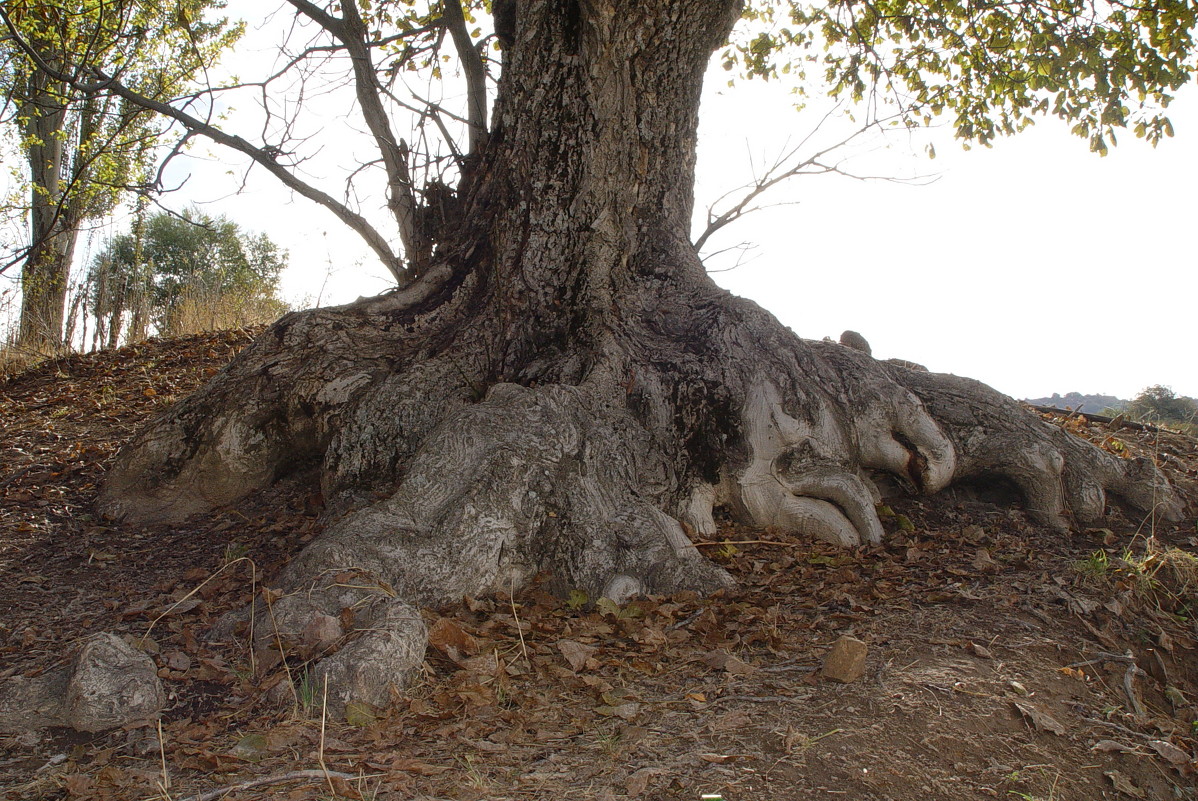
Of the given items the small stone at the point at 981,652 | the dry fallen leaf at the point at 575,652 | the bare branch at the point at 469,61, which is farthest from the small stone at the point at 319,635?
the bare branch at the point at 469,61

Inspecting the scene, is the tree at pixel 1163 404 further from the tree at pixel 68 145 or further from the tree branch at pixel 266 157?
the tree at pixel 68 145

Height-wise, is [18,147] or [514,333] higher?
[18,147]

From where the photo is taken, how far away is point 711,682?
3094 mm

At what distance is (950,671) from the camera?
10.4 ft

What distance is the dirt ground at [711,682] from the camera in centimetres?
253

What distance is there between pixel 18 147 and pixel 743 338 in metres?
14.5

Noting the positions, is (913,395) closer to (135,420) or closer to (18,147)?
(135,420)

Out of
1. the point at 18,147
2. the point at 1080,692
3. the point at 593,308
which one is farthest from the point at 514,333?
the point at 18,147

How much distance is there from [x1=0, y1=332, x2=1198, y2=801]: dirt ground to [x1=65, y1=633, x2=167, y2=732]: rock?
0.21 ft

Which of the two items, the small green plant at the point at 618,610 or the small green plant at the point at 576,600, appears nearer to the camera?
the small green plant at the point at 618,610

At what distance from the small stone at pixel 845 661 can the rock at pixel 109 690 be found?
249 centimetres

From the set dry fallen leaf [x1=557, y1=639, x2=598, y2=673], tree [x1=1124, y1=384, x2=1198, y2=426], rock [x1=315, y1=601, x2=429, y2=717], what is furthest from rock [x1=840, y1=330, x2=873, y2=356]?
rock [x1=315, y1=601, x2=429, y2=717]

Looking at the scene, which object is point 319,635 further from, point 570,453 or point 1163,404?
point 1163,404

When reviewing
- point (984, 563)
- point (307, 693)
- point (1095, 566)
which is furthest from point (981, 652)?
point (307, 693)
